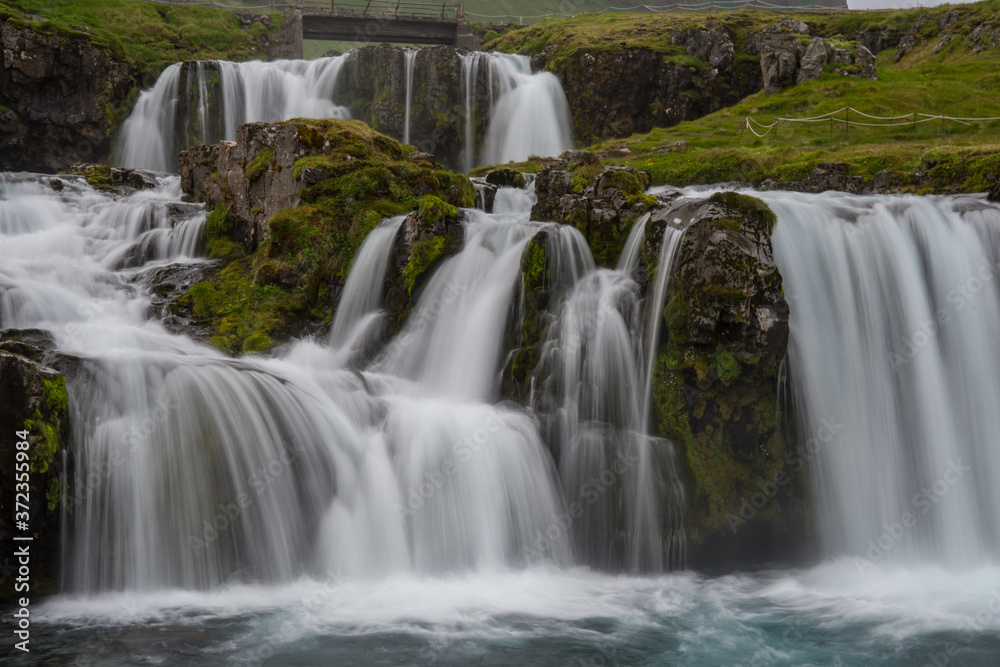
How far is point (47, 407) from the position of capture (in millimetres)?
6949

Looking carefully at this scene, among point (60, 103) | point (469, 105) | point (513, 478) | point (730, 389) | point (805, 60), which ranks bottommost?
point (513, 478)

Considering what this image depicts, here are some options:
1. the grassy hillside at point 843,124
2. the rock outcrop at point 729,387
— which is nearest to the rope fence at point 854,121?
the grassy hillside at point 843,124

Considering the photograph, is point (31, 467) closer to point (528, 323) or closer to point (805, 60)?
point (528, 323)

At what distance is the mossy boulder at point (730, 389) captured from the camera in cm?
848

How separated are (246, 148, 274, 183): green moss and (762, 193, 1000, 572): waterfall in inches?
357

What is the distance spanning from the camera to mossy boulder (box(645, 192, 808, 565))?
848cm

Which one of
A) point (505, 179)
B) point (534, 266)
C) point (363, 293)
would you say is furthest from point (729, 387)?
point (505, 179)

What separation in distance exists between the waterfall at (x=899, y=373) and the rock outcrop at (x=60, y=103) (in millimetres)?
24676

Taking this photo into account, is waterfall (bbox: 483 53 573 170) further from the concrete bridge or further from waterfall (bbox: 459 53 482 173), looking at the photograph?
the concrete bridge

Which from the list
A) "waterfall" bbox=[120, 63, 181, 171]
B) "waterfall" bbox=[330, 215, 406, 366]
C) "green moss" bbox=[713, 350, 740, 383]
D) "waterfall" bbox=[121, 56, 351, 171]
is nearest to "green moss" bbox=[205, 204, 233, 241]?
"waterfall" bbox=[330, 215, 406, 366]

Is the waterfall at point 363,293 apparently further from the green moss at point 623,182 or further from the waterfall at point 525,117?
the waterfall at point 525,117

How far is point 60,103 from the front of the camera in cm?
2580

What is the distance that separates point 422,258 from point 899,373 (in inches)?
275

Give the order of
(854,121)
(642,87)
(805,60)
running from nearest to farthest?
(854,121)
(805,60)
(642,87)
